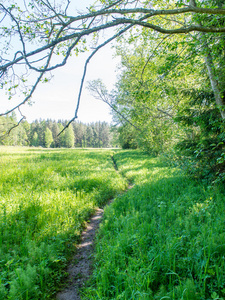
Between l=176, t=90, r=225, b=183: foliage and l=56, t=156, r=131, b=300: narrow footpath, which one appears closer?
l=56, t=156, r=131, b=300: narrow footpath

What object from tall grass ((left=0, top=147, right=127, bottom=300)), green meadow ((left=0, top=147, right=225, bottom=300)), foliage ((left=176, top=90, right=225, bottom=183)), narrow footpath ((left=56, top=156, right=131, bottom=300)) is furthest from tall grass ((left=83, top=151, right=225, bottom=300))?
foliage ((left=176, top=90, right=225, bottom=183))

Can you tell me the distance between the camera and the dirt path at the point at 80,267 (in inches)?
103

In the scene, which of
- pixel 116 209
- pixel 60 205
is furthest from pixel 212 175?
pixel 60 205

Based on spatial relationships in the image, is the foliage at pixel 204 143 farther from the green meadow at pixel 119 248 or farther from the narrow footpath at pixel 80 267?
the narrow footpath at pixel 80 267

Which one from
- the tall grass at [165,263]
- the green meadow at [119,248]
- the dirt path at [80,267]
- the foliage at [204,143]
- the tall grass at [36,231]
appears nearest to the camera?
the tall grass at [165,263]

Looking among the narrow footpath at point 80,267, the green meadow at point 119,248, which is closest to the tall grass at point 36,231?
the green meadow at point 119,248

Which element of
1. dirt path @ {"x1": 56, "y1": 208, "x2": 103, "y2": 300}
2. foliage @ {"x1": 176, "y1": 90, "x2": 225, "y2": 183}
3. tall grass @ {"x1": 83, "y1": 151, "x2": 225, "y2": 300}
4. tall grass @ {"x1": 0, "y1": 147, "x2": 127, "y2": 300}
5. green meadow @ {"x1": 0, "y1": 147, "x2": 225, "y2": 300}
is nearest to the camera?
tall grass @ {"x1": 83, "y1": 151, "x2": 225, "y2": 300}

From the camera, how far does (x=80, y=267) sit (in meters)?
3.24

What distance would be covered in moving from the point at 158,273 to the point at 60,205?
128 inches

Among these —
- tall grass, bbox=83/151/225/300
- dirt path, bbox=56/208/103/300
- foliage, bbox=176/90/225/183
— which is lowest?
dirt path, bbox=56/208/103/300

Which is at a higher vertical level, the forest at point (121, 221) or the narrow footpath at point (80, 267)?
the forest at point (121, 221)

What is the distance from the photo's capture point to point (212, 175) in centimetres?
525

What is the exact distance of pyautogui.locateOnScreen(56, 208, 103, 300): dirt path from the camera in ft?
8.62

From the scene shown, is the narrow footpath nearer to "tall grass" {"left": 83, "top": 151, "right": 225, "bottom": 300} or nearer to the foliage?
"tall grass" {"left": 83, "top": 151, "right": 225, "bottom": 300}
